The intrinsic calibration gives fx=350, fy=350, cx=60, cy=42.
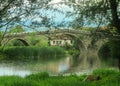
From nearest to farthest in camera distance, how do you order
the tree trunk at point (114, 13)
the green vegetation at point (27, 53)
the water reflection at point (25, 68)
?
the tree trunk at point (114, 13), the water reflection at point (25, 68), the green vegetation at point (27, 53)

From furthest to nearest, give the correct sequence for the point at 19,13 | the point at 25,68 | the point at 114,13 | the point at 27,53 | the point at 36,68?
the point at 27,53 → the point at 36,68 → the point at 25,68 → the point at 114,13 → the point at 19,13

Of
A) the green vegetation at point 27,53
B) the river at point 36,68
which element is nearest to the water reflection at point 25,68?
the river at point 36,68

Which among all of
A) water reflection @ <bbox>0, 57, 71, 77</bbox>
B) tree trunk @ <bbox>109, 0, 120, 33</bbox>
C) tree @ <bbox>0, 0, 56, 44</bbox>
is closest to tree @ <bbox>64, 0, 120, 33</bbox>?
tree trunk @ <bbox>109, 0, 120, 33</bbox>

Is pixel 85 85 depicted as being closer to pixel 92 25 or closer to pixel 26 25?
pixel 92 25

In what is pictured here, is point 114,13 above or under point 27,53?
above

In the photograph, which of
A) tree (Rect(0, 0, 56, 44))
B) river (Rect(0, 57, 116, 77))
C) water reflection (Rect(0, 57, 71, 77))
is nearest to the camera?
tree (Rect(0, 0, 56, 44))

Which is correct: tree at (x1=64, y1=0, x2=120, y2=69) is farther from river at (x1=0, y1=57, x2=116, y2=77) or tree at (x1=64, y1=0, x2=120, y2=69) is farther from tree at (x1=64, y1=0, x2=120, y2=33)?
river at (x1=0, y1=57, x2=116, y2=77)

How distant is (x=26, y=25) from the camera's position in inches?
349

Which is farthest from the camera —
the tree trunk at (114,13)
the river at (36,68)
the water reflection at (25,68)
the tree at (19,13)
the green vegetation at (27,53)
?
the green vegetation at (27,53)

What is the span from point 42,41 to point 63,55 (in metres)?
5.94

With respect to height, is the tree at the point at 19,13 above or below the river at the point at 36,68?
above

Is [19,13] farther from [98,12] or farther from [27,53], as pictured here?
[27,53]

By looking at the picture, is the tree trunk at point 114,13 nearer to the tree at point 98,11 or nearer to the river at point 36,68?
the tree at point 98,11

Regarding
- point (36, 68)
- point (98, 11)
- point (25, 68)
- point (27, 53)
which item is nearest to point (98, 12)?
point (98, 11)
